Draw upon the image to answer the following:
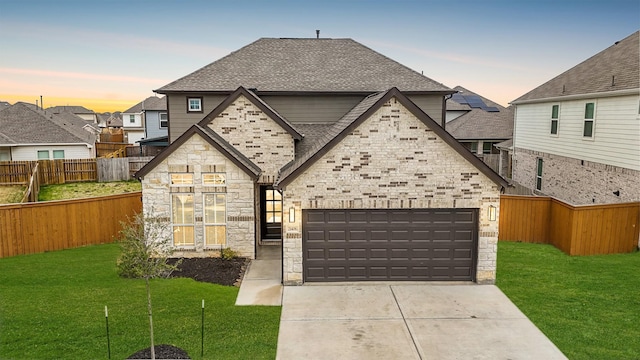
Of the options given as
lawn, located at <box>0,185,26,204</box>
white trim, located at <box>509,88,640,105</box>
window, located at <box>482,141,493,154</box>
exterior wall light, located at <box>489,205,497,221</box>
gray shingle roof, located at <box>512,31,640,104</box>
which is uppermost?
gray shingle roof, located at <box>512,31,640,104</box>

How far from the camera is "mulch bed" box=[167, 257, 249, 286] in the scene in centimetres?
1274

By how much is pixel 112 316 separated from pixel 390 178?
7.85 meters

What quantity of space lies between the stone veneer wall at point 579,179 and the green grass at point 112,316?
566 inches

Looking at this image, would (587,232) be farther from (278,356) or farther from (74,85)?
(74,85)

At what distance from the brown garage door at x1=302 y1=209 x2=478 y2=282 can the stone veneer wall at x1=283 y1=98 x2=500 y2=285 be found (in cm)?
28

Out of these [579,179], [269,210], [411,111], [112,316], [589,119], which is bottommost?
[112,316]

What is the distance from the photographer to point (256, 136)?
1642 cm

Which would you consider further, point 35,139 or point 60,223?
point 35,139

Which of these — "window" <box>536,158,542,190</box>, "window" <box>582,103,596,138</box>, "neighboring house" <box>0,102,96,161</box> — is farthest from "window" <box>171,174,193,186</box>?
"neighboring house" <box>0,102,96,161</box>

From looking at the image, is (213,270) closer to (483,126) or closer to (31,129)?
(31,129)

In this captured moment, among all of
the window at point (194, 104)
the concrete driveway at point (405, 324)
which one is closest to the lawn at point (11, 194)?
the window at point (194, 104)

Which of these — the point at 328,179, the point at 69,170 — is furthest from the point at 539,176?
the point at 69,170

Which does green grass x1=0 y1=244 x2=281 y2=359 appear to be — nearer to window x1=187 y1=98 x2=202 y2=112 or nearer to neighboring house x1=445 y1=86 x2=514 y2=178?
window x1=187 y1=98 x2=202 y2=112

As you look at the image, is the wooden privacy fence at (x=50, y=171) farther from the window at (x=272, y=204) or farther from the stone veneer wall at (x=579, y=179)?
the stone veneer wall at (x=579, y=179)
